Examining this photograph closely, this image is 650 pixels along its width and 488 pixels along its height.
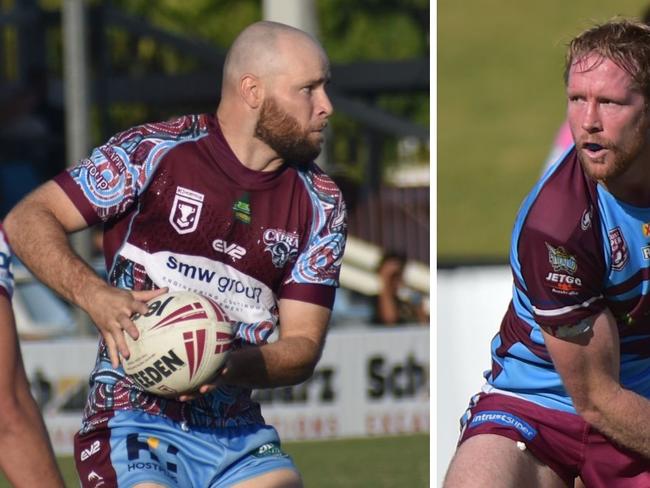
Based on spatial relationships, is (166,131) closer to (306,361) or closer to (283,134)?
(283,134)

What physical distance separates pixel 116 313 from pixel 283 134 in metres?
1.02

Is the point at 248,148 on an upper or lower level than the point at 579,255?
upper

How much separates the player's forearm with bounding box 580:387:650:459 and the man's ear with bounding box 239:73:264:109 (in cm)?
166

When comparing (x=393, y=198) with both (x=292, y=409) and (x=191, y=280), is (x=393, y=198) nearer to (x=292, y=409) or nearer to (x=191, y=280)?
(x=292, y=409)

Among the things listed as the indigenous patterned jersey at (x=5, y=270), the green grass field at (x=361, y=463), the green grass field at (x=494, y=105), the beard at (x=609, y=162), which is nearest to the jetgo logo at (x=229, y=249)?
the indigenous patterned jersey at (x=5, y=270)

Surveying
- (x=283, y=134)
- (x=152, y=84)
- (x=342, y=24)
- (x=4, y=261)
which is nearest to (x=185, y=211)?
(x=283, y=134)

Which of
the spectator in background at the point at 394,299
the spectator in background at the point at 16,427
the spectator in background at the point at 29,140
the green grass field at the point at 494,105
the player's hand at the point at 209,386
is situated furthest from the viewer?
the green grass field at the point at 494,105

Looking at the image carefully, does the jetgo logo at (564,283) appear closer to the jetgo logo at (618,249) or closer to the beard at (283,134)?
the jetgo logo at (618,249)

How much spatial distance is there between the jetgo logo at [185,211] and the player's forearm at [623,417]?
62.6 inches

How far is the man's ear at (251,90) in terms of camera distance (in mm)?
5672

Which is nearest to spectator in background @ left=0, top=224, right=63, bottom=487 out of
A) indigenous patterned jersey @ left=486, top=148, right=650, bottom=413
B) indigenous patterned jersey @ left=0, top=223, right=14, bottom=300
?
indigenous patterned jersey @ left=0, top=223, right=14, bottom=300

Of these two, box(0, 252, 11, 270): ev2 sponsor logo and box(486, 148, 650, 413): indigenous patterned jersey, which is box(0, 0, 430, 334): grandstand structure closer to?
box(0, 252, 11, 270): ev2 sponsor logo

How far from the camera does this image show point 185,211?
18.5 feet

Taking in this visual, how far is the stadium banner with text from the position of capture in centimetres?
1206
